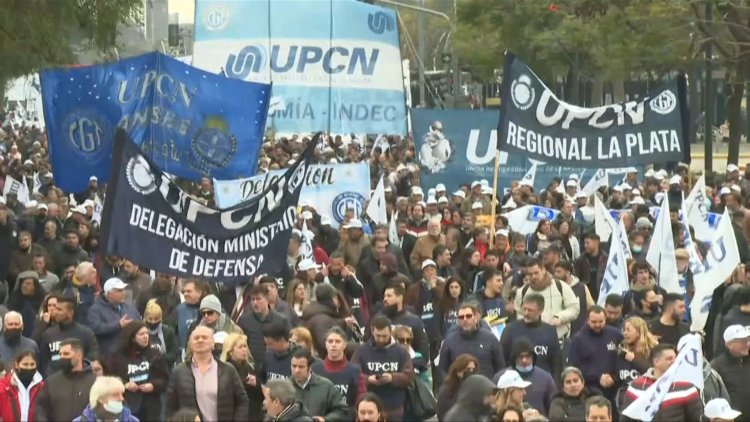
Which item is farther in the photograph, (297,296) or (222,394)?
(297,296)

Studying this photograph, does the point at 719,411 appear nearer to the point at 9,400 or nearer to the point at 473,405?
the point at 473,405

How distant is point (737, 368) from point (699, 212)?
805 centimetres

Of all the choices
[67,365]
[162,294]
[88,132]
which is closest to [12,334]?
[67,365]

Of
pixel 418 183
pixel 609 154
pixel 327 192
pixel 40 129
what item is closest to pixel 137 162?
pixel 609 154

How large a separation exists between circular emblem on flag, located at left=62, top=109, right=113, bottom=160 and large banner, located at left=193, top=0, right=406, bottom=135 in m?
10.0

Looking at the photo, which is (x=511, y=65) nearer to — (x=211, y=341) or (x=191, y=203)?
(x=191, y=203)

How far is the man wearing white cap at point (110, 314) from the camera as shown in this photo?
531 inches

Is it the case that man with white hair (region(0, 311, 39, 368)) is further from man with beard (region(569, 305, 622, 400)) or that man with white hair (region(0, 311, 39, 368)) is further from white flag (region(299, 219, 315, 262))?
white flag (region(299, 219, 315, 262))

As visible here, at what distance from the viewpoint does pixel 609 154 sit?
19.7 m

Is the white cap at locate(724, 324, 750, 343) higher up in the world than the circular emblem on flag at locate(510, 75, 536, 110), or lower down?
lower down

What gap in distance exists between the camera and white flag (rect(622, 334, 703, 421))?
10.9 meters

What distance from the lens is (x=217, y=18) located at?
100.0 feet

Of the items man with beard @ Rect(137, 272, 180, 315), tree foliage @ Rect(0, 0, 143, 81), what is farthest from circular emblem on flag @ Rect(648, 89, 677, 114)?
tree foliage @ Rect(0, 0, 143, 81)

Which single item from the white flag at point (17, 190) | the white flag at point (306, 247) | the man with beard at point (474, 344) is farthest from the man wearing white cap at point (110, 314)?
the white flag at point (17, 190)
